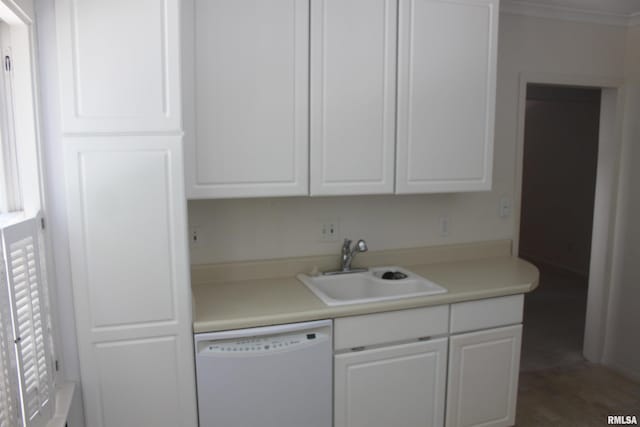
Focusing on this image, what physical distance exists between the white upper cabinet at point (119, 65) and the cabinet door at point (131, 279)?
0.07 m

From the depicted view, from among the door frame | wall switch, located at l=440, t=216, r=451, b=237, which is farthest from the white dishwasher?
the door frame

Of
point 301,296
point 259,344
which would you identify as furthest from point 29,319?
point 301,296

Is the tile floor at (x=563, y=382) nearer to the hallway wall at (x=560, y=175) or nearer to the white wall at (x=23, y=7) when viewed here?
the hallway wall at (x=560, y=175)

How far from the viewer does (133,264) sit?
1.71 metres

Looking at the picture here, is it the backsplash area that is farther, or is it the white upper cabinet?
the backsplash area

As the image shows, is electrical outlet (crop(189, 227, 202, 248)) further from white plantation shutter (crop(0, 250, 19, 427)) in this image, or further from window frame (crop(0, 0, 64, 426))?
white plantation shutter (crop(0, 250, 19, 427))

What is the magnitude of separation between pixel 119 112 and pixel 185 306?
755mm

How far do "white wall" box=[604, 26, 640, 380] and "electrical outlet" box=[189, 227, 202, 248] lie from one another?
112 inches

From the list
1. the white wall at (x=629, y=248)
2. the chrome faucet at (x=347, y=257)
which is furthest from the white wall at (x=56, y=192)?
the white wall at (x=629, y=248)

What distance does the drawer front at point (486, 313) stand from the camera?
2211mm

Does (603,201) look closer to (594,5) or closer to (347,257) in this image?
(594,5)

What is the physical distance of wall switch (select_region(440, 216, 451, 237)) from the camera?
2.79 meters

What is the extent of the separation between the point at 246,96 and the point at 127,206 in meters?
0.69

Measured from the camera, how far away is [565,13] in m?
2.91
